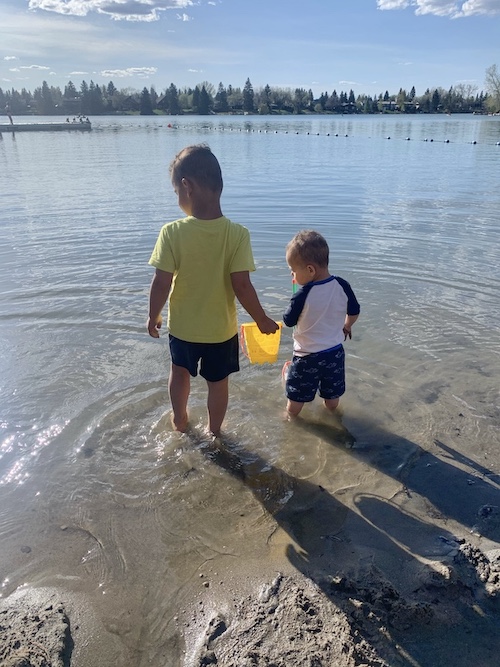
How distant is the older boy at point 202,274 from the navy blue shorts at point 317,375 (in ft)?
1.56

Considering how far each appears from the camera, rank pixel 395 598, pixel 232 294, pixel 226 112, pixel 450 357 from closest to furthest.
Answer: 1. pixel 395 598
2. pixel 232 294
3. pixel 450 357
4. pixel 226 112

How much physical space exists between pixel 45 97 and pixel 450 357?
172 metres

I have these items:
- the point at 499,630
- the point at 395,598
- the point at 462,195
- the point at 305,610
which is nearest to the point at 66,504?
the point at 305,610

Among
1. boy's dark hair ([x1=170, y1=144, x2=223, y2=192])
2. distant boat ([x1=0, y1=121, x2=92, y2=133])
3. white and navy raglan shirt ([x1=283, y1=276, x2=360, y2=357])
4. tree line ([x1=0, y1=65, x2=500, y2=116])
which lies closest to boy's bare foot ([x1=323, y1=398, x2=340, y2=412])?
white and navy raglan shirt ([x1=283, y1=276, x2=360, y2=357])

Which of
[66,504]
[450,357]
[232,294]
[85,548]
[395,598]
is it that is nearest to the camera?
[395,598]

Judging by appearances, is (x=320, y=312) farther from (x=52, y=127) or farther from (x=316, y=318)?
(x=52, y=127)

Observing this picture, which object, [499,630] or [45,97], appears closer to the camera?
[499,630]

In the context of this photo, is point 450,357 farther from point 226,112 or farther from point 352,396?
point 226,112

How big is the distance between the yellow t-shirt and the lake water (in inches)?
37.6

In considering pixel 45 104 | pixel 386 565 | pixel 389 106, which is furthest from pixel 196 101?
pixel 386 565

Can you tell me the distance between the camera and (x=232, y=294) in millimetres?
3289

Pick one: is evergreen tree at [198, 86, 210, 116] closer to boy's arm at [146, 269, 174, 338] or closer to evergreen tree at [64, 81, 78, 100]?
evergreen tree at [64, 81, 78, 100]

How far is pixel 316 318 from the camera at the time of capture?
3.54m

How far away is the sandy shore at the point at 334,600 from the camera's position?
201 cm
